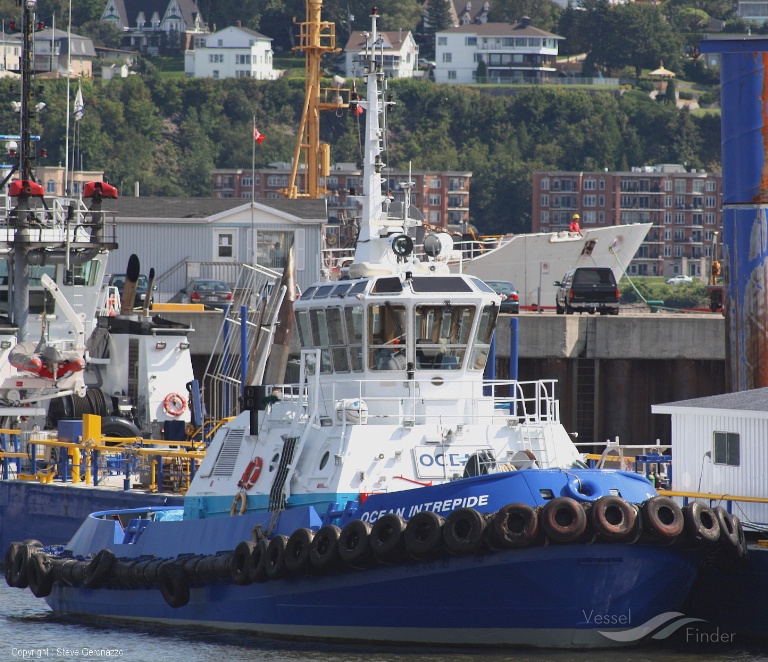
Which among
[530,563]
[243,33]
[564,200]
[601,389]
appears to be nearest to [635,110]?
[564,200]

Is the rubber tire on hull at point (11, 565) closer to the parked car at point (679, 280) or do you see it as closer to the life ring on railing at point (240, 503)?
the life ring on railing at point (240, 503)

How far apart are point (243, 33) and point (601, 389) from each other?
11169 centimetres

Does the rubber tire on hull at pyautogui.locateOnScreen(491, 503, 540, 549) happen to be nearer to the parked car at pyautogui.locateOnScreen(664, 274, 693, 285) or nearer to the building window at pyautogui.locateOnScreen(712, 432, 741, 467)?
the building window at pyautogui.locateOnScreen(712, 432, 741, 467)

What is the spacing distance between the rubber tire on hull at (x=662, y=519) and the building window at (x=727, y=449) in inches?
127

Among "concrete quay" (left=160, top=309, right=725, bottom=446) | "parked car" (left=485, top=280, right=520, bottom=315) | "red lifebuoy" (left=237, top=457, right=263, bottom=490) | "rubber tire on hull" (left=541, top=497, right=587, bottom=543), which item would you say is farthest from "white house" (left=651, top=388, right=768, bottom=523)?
"parked car" (left=485, top=280, right=520, bottom=315)

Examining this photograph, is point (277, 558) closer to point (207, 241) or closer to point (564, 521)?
point (564, 521)

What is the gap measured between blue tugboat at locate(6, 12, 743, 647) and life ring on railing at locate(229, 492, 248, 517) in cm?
4

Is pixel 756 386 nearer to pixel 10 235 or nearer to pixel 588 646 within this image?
pixel 588 646

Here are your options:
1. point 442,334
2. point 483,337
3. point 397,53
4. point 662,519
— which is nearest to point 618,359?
point 483,337

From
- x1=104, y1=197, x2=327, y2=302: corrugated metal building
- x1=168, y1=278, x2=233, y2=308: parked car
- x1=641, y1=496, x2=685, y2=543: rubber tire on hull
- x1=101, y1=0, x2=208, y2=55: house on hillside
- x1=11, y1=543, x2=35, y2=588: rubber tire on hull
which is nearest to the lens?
x1=641, y1=496, x2=685, y2=543: rubber tire on hull

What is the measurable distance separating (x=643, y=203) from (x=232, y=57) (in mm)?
42365

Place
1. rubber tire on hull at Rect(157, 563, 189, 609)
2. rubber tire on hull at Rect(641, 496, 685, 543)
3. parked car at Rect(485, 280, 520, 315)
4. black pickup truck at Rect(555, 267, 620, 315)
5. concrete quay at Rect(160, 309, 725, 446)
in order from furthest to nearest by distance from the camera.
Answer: parked car at Rect(485, 280, 520, 315) < black pickup truck at Rect(555, 267, 620, 315) < concrete quay at Rect(160, 309, 725, 446) < rubber tire on hull at Rect(157, 563, 189, 609) < rubber tire on hull at Rect(641, 496, 685, 543)

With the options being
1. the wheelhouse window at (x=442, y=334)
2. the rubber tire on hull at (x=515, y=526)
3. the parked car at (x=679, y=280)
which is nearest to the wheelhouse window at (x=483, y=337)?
the wheelhouse window at (x=442, y=334)

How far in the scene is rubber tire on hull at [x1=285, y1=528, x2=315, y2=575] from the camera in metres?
18.1
